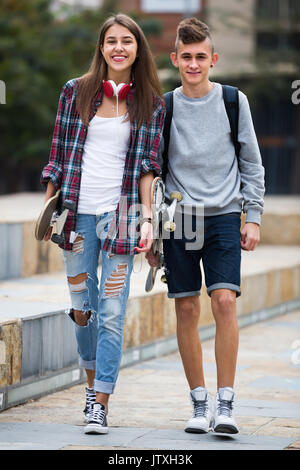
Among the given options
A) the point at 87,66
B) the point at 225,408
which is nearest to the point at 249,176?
the point at 225,408

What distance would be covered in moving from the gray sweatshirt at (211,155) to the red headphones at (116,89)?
0.25 metres

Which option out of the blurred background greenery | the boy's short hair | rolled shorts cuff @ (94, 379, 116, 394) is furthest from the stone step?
the blurred background greenery

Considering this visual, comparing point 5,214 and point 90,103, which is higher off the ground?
point 5,214

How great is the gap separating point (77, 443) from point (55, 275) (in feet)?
11.9

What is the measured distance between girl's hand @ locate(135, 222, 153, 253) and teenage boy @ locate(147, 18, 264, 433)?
16 centimetres

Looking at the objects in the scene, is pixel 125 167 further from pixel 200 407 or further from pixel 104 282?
pixel 200 407

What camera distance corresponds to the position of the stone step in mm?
4785

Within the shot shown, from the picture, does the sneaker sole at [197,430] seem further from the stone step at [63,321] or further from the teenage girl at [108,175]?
the stone step at [63,321]

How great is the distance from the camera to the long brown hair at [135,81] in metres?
4.29

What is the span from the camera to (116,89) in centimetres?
431

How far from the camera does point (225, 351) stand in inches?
→ 169

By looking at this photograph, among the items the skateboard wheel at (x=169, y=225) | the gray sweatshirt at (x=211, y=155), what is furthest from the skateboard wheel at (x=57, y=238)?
the gray sweatshirt at (x=211, y=155)
